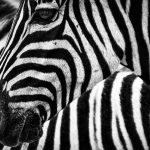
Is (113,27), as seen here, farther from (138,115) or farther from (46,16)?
(138,115)

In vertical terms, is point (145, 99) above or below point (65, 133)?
above

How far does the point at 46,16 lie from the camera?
219cm

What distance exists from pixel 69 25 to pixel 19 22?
294mm

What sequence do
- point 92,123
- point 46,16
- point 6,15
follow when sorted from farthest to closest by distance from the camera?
point 6,15 < point 92,123 < point 46,16

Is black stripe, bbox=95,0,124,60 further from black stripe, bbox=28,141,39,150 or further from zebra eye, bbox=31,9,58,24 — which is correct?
black stripe, bbox=28,141,39,150

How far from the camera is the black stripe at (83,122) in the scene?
3.72 meters

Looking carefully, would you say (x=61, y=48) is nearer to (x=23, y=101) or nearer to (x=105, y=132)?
(x=23, y=101)

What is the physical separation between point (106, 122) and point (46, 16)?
1769mm

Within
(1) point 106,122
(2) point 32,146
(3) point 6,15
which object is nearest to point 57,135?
(2) point 32,146

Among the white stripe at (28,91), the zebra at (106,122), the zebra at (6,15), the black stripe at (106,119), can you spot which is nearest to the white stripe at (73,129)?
the zebra at (106,122)

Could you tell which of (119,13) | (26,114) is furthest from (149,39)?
(26,114)

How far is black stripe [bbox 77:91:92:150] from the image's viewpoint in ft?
12.2

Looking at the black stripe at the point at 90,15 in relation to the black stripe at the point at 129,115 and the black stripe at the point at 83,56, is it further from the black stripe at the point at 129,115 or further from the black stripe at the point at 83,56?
the black stripe at the point at 129,115

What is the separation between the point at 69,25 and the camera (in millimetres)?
2213
